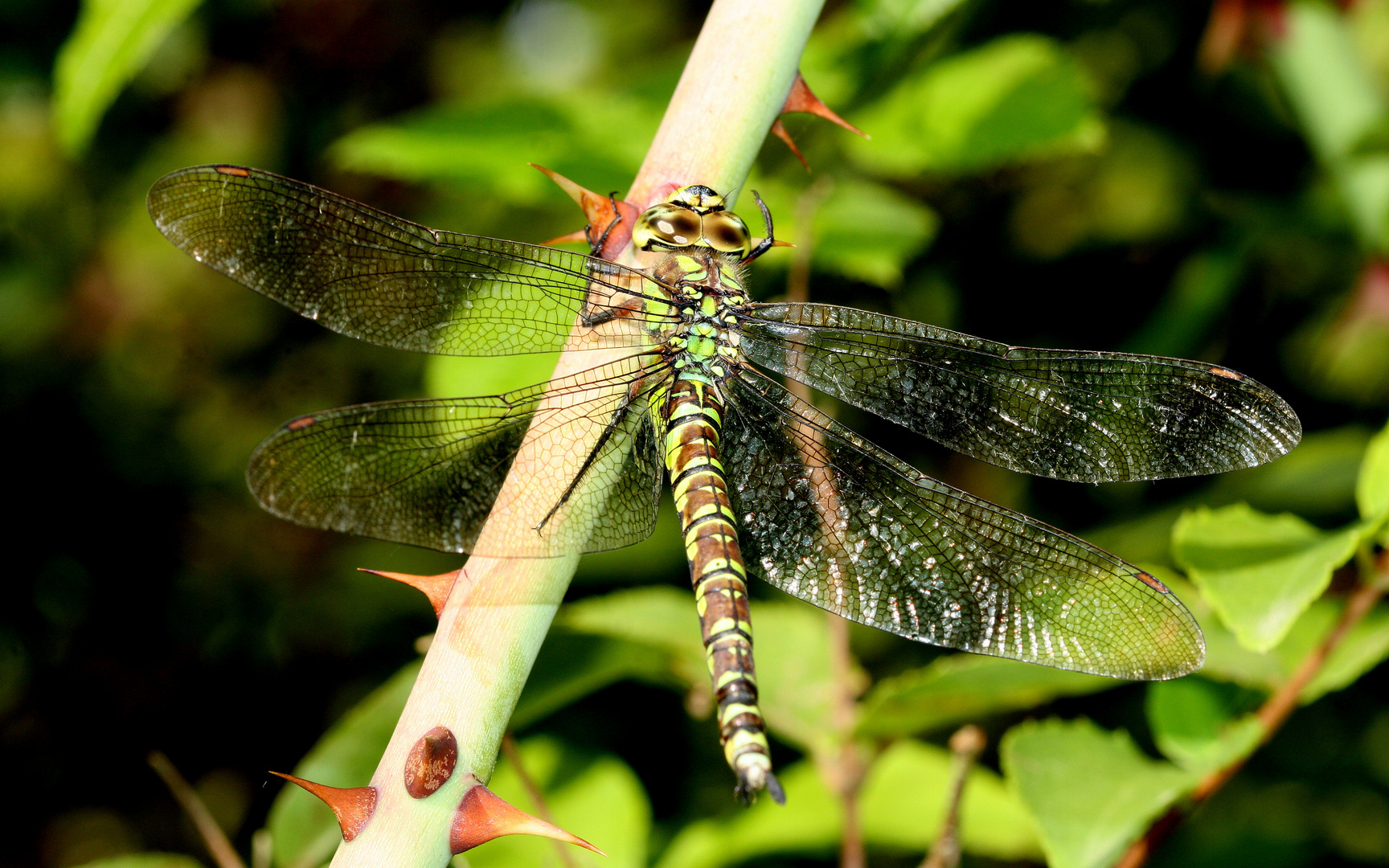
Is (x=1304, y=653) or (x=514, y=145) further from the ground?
(x=514, y=145)

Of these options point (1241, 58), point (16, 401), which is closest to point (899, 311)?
point (1241, 58)

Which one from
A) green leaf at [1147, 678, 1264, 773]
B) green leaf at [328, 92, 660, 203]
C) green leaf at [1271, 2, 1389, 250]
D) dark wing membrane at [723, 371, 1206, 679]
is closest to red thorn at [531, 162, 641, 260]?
dark wing membrane at [723, 371, 1206, 679]

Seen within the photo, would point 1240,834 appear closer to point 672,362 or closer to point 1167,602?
point 1167,602

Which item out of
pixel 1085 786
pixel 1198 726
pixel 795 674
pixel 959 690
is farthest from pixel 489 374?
pixel 1198 726

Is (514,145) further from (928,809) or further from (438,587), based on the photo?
(928,809)

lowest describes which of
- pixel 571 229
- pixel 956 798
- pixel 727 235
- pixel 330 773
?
pixel 330 773

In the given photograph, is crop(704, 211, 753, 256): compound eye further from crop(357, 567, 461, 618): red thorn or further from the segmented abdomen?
crop(357, 567, 461, 618): red thorn
